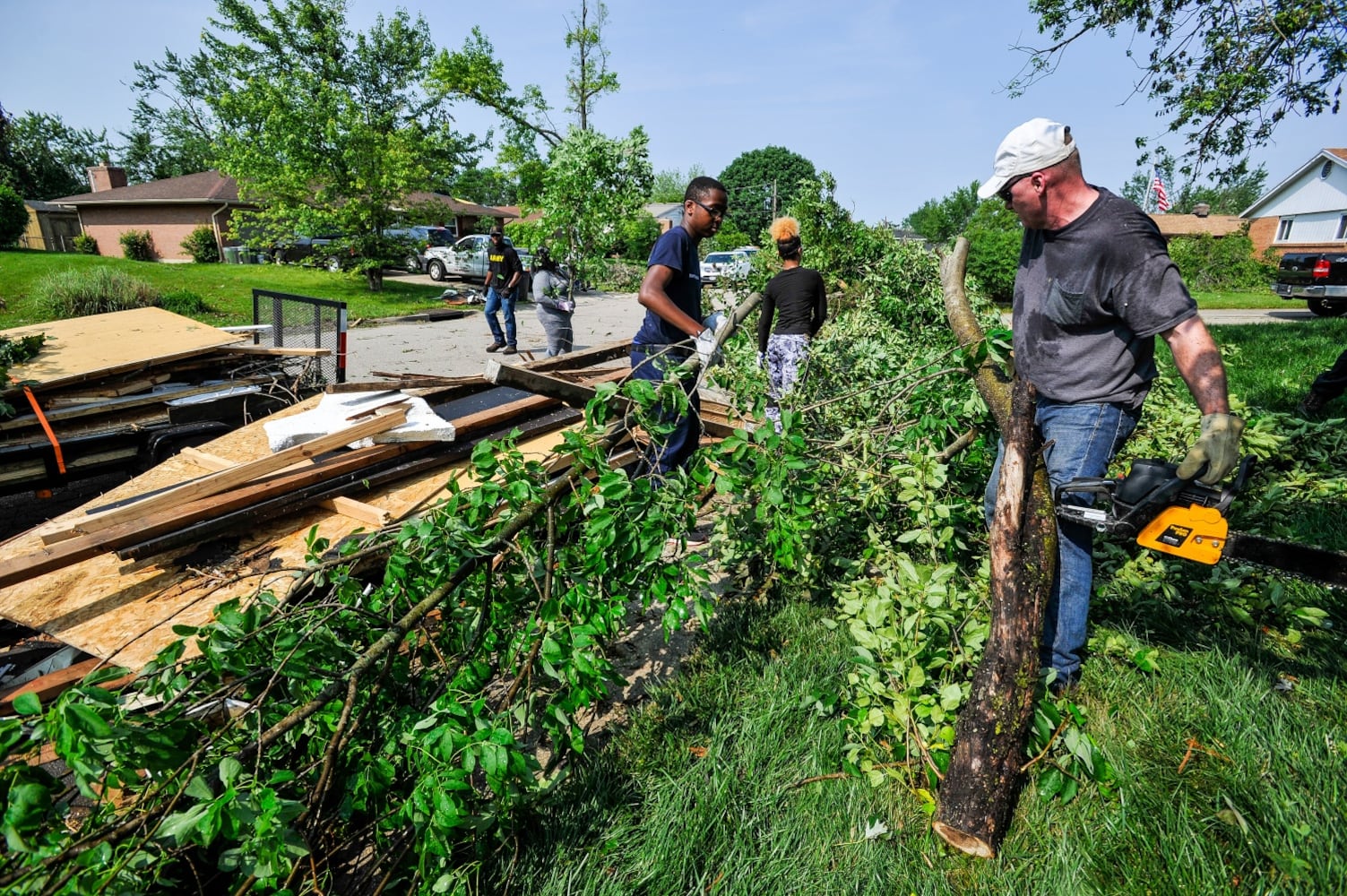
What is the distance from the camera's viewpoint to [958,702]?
214cm

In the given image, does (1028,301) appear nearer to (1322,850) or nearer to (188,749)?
(1322,850)

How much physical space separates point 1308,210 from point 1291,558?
169 ft

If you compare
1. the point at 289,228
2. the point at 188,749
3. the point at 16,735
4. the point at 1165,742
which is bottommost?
the point at 1165,742

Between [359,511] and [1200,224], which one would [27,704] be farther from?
[1200,224]

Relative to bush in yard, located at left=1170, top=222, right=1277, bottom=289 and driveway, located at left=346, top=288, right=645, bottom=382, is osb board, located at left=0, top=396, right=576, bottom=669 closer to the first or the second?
driveway, located at left=346, top=288, right=645, bottom=382

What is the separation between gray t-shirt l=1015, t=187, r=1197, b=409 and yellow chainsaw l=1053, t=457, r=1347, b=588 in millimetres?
405

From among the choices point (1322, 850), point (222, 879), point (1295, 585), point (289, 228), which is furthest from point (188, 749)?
point (289, 228)

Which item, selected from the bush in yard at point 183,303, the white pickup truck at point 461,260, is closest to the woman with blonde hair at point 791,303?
the bush in yard at point 183,303

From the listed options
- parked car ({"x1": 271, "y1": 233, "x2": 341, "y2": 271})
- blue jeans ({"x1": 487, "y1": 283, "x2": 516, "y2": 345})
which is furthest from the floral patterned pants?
parked car ({"x1": 271, "y1": 233, "x2": 341, "y2": 271})

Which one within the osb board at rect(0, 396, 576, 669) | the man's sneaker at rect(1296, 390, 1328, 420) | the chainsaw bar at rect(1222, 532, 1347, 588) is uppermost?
the man's sneaker at rect(1296, 390, 1328, 420)

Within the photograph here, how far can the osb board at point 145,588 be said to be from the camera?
254cm

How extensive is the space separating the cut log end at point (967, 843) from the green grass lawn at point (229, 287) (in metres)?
14.1

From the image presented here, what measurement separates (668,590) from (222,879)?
1530 mm

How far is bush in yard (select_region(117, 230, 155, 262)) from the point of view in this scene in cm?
3164
